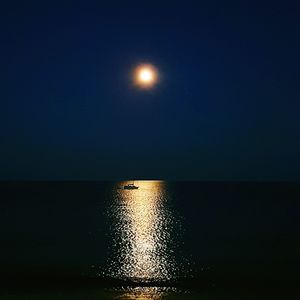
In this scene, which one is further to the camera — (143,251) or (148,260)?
(143,251)

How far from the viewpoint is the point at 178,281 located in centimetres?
4109

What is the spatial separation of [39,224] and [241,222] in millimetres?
59274

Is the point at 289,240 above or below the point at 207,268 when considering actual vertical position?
above

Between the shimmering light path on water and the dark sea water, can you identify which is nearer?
the dark sea water

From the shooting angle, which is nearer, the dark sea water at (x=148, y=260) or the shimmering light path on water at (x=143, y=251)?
the dark sea water at (x=148, y=260)

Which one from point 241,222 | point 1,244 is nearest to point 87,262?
point 1,244

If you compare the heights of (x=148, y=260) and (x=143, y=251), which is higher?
(x=143, y=251)

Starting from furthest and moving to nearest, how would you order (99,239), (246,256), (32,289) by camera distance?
1. (99,239)
2. (246,256)
3. (32,289)

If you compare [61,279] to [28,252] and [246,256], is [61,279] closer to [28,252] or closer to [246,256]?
[28,252]

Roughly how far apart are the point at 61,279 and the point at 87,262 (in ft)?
30.0

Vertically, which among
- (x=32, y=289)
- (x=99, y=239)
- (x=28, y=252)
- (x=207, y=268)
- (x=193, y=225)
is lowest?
(x=32, y=289)

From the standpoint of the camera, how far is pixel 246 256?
181 feet

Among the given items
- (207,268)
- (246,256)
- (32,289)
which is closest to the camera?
(32,289)

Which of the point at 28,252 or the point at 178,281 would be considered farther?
the point at 28,252
